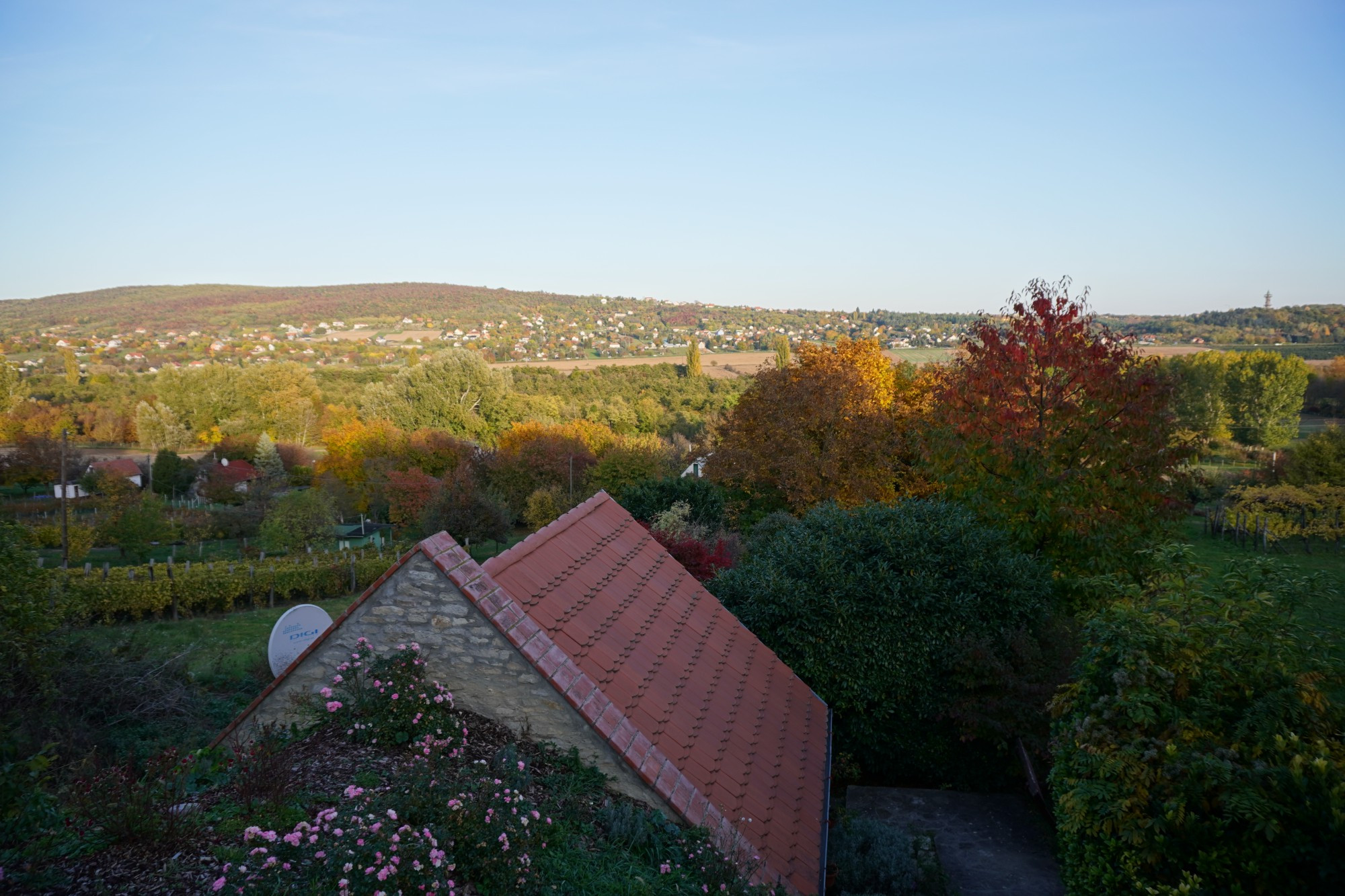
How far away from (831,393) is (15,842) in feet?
69.6

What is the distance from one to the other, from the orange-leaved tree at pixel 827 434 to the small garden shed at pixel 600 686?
14.3 m

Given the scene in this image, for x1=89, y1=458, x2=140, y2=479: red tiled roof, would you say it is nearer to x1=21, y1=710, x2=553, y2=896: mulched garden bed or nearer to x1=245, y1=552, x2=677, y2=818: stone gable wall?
x1=245, y1=552, x2=677, y2=818: stone gable wall

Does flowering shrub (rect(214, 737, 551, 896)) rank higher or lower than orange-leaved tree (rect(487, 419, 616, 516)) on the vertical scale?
higher

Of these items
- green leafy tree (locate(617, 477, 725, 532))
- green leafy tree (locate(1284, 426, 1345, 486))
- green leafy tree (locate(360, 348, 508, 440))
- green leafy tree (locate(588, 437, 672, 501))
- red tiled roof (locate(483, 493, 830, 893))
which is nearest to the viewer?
red tiled roof (locate(483, 493, 830, 893))

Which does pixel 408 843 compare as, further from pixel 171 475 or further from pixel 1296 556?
pixel 171 475

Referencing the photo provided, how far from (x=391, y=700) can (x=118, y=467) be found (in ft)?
191

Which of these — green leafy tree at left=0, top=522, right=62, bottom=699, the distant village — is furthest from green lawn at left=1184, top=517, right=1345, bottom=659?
the distant village

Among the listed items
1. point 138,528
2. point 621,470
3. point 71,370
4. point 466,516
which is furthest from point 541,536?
point 71,370

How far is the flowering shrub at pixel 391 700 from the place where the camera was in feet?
17.4

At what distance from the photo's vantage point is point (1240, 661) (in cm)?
484

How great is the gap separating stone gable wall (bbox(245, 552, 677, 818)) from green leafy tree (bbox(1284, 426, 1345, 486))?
39.3 meters

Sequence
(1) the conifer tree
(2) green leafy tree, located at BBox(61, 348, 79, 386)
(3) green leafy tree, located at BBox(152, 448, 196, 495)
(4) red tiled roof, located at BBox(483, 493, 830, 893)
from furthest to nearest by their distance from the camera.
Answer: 1. (1) the conifer tree
2. (2) green leafy tree, located at BBox(61, 348, 79, 386)
3. (3) green leafy tree, located at BBox(152, 448, 196, 495)
4. (4) red tiled roof, located at BBox(483, 493, 830, 893)

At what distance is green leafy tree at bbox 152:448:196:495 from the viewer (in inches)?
2073

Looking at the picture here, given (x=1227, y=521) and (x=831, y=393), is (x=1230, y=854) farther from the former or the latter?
(x=1227, y=521)
